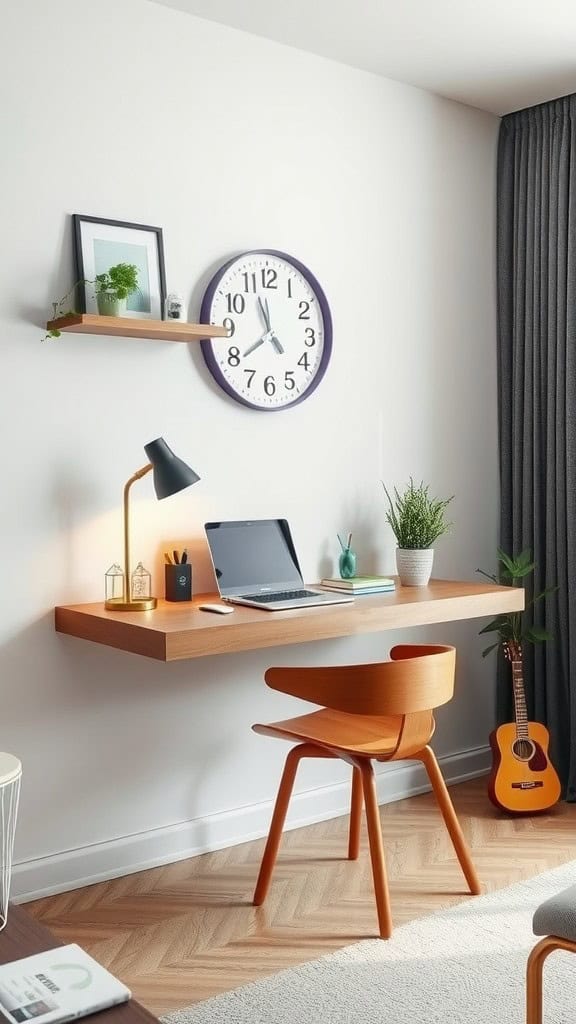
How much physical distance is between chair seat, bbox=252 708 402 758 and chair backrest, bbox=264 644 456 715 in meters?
0.13

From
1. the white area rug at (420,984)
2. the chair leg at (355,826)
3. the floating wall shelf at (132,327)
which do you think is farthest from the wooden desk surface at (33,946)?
the floating wall shelf at (132,327)

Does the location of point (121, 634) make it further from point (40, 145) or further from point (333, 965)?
point (40, 145)

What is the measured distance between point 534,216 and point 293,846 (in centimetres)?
246

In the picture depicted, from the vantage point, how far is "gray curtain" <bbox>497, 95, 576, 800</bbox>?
12.6 feet

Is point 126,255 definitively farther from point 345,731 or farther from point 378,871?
point 378,871

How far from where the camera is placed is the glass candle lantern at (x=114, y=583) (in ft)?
9.96

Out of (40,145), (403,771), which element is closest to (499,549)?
(403,771)

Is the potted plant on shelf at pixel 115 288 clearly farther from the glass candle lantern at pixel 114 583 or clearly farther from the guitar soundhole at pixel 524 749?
the guitar soundhole at pixel 524 749

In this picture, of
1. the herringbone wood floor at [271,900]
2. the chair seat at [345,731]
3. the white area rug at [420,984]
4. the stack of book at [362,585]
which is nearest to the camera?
the white area rug at [420,984]

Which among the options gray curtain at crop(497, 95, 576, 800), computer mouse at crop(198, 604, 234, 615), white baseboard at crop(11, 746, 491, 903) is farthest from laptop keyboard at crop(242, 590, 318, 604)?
gray curtain at crop(497, 95, 576, 800)

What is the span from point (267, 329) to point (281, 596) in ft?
2.93

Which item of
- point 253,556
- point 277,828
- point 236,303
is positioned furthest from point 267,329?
point 277,828

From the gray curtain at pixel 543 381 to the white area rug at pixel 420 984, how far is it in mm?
1238

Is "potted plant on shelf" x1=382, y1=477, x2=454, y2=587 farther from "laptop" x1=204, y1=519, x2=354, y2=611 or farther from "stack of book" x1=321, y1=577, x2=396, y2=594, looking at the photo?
"laptop" x1=204, y1=519, x2=354, y2=611
